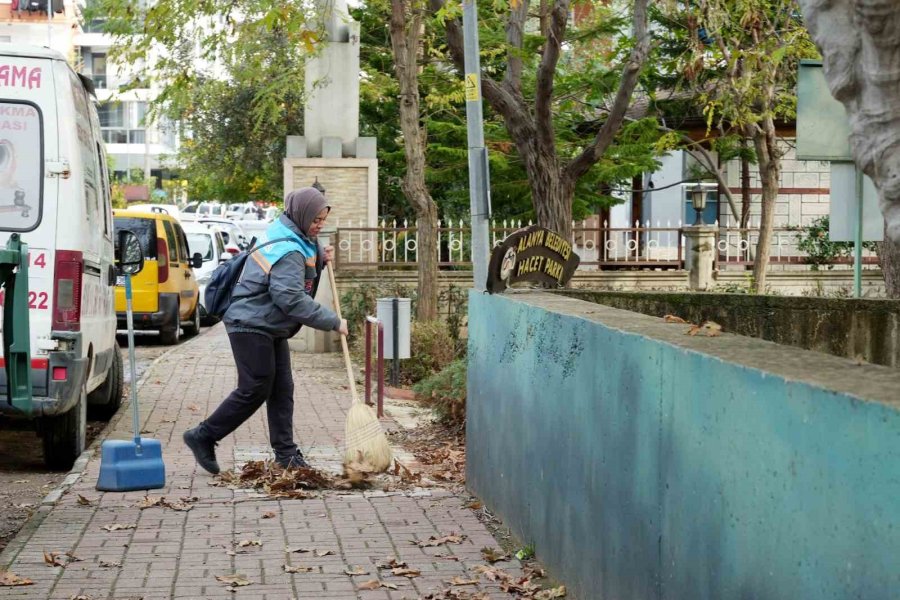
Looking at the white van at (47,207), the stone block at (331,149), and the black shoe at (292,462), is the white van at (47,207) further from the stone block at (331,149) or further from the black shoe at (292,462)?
the stone block at (331,149)

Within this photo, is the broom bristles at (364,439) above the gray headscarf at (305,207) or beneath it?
beneath

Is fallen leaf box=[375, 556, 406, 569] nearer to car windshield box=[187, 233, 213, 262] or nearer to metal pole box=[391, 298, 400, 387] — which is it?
metal pole box=[391, 298, 400, 387]

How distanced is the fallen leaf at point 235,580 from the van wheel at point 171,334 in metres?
14.9

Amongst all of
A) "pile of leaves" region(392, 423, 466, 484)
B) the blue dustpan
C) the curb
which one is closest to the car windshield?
the curb

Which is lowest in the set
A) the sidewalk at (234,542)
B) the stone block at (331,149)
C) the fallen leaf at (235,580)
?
the sidewalk at (234,542)

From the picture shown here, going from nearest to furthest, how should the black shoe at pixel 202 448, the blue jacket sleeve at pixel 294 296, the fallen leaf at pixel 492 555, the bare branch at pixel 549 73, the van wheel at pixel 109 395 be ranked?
the fallen leaf at pixel 492 555, the blue jacket sleeve at pixel 294 296, the black shoe at pixel 202 448, the van wheel at pixel 109 395, the bare branch at pixel 549 73

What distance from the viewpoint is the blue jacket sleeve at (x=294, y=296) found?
28.5 ft

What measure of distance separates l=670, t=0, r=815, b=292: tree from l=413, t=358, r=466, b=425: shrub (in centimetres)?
737

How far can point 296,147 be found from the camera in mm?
21688

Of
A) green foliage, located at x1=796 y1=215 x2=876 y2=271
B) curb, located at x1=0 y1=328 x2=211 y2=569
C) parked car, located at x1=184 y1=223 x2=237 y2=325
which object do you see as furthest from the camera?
parked car, located at x1=184 y1=223 x2=237 y2=325

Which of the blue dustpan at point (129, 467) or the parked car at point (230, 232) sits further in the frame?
the parked car at point (230, 232)

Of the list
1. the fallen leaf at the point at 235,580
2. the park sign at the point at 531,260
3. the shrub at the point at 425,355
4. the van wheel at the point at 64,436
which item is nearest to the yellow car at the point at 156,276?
the shrub at the point at 425,355

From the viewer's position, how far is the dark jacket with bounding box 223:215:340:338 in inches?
343

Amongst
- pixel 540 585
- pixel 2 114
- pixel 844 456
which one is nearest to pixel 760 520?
pixel 844 456
